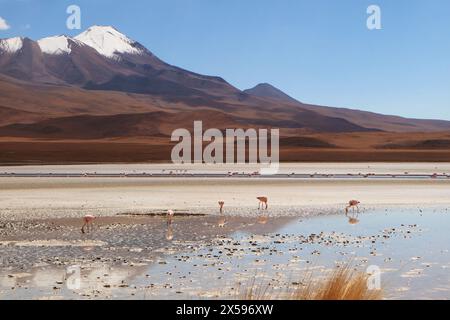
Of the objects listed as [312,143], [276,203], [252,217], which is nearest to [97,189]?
[276,203]

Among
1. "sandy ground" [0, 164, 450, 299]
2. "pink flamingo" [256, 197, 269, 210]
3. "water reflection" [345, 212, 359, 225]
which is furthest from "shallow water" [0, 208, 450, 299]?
"pink flamingo" [256, 197, 269, 210]

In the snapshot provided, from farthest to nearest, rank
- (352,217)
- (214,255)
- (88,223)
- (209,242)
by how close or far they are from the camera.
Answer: (352,217) → (88,223) → (209,242) → (214,255)

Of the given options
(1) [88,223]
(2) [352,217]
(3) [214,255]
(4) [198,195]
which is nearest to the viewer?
(3) [214,255]

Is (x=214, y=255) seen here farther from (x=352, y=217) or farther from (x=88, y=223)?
(x=352, y=217)

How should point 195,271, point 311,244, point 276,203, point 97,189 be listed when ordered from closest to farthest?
1. point 195,271
2. point 311,244
3. point 276,203
4. point 97,189

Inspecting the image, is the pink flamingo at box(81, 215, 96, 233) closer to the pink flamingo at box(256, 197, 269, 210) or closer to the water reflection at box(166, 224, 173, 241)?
the water reflection at box(166, 224, 173, 241)

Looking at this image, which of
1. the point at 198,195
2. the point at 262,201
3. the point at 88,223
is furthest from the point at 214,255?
the point at 198,195
